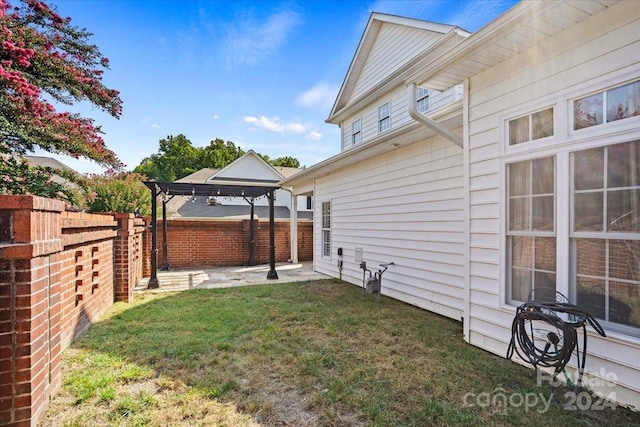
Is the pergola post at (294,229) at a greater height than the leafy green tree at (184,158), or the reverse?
the leafy green tree at (184,158)

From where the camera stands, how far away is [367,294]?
636 centimetres

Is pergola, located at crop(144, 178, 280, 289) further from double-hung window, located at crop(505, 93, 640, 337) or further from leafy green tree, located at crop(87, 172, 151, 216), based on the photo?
double-hung window, located at crop(505, 93, 640, 337)


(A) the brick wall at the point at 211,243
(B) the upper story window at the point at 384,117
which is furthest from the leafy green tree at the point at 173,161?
(B) the upper story window at the point at 384,117

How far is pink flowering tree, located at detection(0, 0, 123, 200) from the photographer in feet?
11.3

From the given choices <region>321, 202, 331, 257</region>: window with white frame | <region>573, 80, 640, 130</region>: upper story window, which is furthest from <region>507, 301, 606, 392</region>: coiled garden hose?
<region>321, 202, 331, 257</region>: window with white frame

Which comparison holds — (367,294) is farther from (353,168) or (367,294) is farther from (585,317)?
(585,317)

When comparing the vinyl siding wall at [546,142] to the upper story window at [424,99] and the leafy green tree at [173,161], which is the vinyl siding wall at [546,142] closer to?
the upper story window at [424,99]

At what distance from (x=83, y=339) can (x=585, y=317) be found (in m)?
5.07

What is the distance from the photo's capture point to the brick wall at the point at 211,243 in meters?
10.2

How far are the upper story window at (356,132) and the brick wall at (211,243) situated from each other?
13.4 feet

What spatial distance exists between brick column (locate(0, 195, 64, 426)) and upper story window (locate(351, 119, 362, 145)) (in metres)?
9.04

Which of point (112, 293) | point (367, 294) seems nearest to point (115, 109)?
point (112, 293)

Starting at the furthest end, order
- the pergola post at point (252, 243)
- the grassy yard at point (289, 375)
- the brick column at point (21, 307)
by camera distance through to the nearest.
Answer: the pergola post at point (252, 243)
the grassy yard at point (289, 375)
the brick column at point (21, 307)

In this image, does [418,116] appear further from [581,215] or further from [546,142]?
[581,215]
